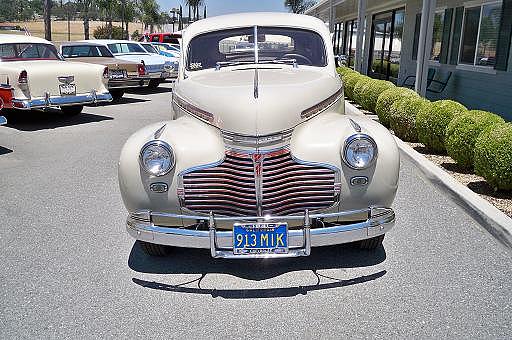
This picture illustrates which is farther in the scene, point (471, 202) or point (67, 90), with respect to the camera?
point (67, 90)

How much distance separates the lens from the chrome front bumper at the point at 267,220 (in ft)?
10.7

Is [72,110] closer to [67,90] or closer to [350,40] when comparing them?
[67,90]

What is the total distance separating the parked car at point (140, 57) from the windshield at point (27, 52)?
3626 mm

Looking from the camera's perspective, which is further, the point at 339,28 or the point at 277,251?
the point at 339,28

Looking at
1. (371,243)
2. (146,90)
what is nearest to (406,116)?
(371,243)

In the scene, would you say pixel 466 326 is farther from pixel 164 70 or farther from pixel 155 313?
pixel 164 70

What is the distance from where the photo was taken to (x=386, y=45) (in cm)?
1778

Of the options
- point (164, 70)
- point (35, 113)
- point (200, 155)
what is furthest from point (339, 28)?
point (200, 155)

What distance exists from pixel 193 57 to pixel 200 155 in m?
1.90

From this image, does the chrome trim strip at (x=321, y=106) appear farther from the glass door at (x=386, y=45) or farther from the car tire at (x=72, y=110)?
the glass door at (x=386, y=45)

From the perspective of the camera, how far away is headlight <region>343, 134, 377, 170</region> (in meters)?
3.41

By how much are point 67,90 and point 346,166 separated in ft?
24.6

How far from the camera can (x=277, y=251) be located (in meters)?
3.27

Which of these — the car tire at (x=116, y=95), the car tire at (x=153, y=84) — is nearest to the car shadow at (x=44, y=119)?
the car tire at (x=116, y=95)
